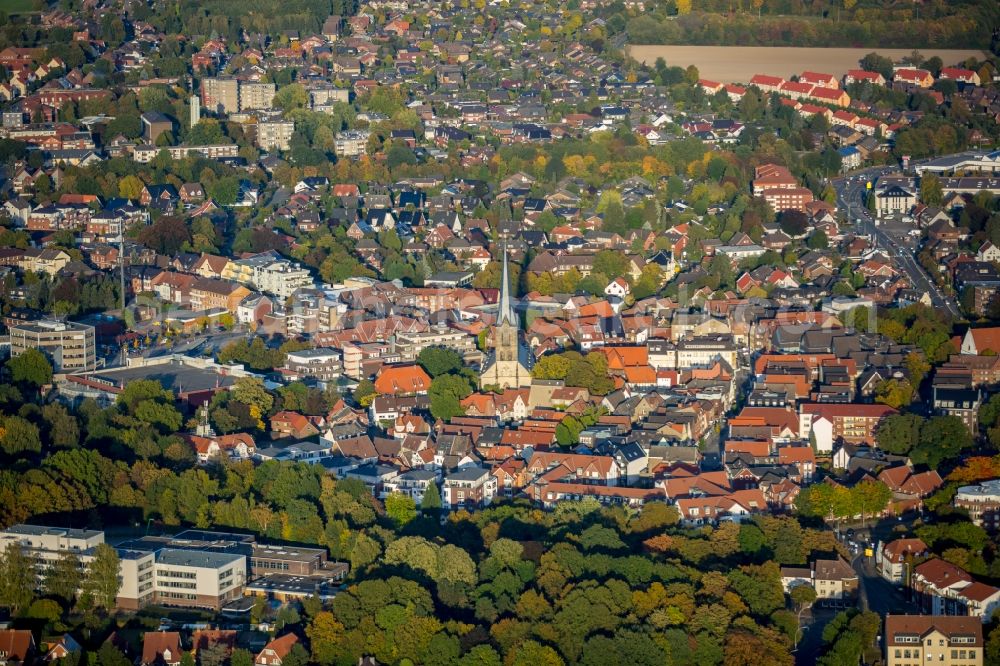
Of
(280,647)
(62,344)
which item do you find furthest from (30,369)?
(280,647)

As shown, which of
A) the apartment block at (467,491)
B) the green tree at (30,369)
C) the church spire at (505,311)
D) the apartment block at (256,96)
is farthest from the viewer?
A: the apartment block at (256,96)

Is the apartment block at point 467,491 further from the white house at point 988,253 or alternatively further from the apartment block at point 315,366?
the white house at point 988,253

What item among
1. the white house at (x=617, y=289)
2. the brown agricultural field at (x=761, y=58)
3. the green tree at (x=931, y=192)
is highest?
the brown agricultural field at (x=761, y=58)

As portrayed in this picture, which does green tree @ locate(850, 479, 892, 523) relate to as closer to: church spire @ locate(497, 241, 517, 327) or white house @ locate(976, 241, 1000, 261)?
church spire @ locate(497, 241, 517, 327)

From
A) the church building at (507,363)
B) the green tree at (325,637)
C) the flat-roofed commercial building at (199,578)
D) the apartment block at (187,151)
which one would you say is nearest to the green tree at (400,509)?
the flat-roofed commercial building at (199,578)

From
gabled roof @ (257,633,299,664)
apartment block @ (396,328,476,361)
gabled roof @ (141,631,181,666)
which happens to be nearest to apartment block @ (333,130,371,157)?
apartment block @ (396,328,476,361)

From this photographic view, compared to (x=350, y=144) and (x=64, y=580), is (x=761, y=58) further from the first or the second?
(x=64, y=580)
